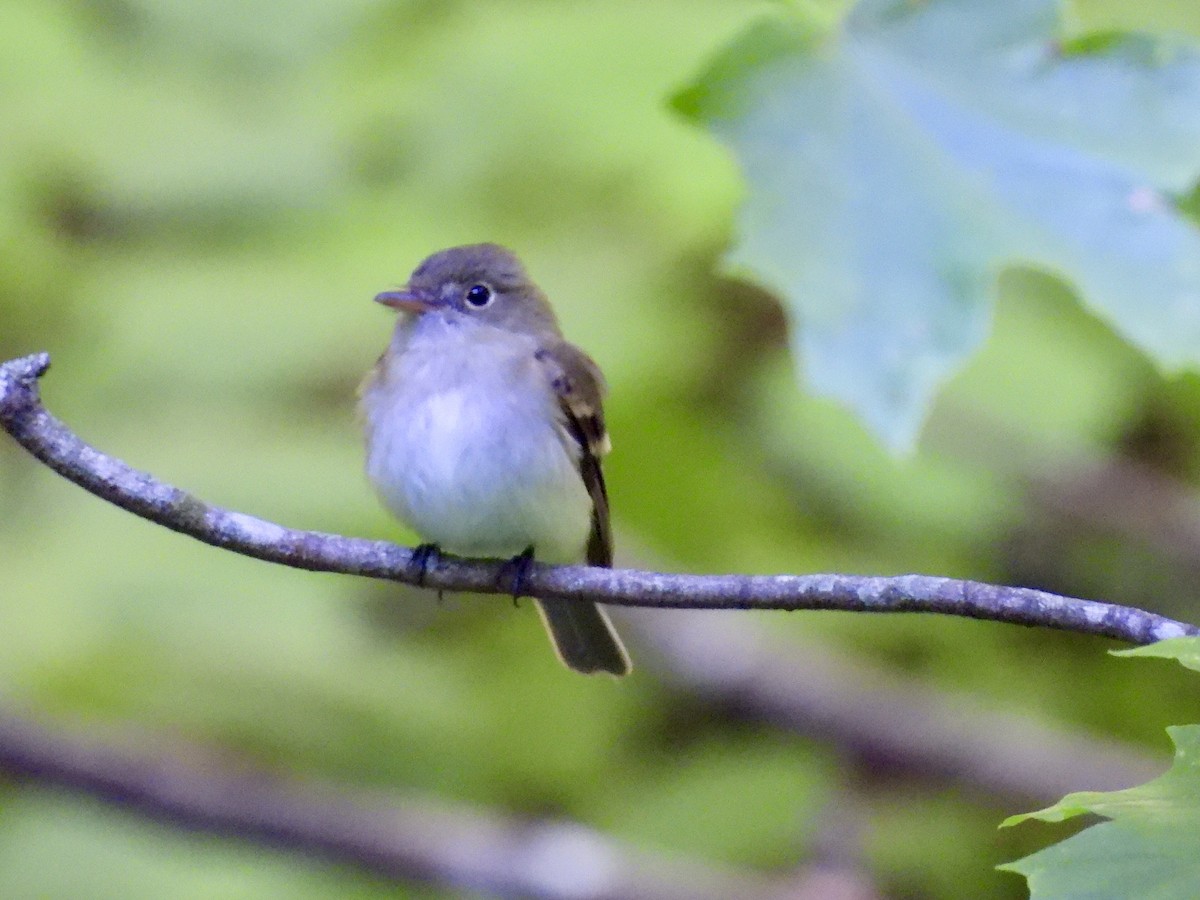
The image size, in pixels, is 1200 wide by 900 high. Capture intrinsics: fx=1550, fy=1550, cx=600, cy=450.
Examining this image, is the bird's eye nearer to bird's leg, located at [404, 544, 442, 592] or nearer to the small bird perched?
the small bird perched

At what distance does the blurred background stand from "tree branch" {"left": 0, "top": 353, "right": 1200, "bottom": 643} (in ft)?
4.40

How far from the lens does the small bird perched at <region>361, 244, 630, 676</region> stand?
3852 mm

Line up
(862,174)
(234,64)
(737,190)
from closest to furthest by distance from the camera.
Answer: (862,174), (737,190), (234,64)

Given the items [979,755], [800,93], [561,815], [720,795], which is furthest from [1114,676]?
[800,93]

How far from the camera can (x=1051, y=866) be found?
1.94m

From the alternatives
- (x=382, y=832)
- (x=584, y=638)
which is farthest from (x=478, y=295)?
(x=382, y=832)

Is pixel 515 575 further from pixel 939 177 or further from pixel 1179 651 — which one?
pixel 1179 651

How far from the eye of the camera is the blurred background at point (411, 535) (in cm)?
426

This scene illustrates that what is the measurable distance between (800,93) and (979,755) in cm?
286

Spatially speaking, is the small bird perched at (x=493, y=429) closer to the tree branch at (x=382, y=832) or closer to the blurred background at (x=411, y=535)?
the blurred background at (x=411, y=535)

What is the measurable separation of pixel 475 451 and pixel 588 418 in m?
0.44

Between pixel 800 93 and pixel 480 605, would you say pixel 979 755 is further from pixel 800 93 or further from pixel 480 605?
pixel 800 93

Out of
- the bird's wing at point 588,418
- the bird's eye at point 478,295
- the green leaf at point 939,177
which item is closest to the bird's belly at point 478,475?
the bird's wing at point 588,418

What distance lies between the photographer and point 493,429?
3936 millimetres
